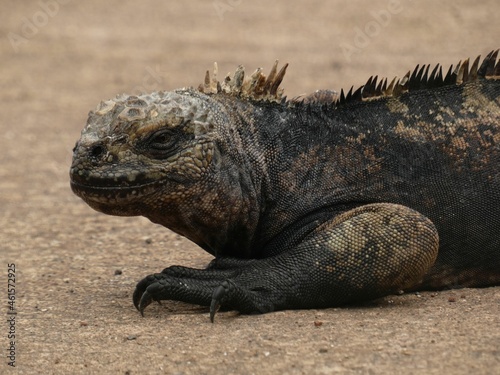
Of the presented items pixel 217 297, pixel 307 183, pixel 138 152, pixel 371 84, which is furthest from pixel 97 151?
pixel 371 84

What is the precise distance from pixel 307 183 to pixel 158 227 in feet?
12.9

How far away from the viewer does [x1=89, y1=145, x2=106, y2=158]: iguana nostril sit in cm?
660

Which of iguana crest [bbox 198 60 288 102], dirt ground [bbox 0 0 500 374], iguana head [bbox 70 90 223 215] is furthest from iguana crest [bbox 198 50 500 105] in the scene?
dirt ground [bbox 0 0 500 374]

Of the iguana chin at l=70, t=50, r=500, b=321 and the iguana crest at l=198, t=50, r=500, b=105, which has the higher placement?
the iguana crest at l=198, t=50, r=500, b=105

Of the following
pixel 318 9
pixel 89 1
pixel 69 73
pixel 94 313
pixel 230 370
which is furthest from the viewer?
pixel 89 1

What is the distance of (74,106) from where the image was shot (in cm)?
1936

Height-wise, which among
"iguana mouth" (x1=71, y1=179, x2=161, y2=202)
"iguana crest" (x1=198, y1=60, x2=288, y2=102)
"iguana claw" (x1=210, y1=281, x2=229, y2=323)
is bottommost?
"iguana claw" (x1=210, y1=281, x2=229, y2=323)

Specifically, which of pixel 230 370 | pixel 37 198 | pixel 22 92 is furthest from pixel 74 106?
pixel 230 370

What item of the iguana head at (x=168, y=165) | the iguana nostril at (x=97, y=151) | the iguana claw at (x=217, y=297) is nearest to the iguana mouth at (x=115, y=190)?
the iguana head at (x=168, y=165)

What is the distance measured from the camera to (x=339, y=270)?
262 inches

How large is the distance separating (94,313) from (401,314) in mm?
2270

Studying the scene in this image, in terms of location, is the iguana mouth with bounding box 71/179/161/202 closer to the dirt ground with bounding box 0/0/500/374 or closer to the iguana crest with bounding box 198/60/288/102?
the dirt ground with bounding box 0/0/500/374

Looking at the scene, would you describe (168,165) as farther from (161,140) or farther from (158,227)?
(158,227)

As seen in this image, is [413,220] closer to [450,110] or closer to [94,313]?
[450,110]
